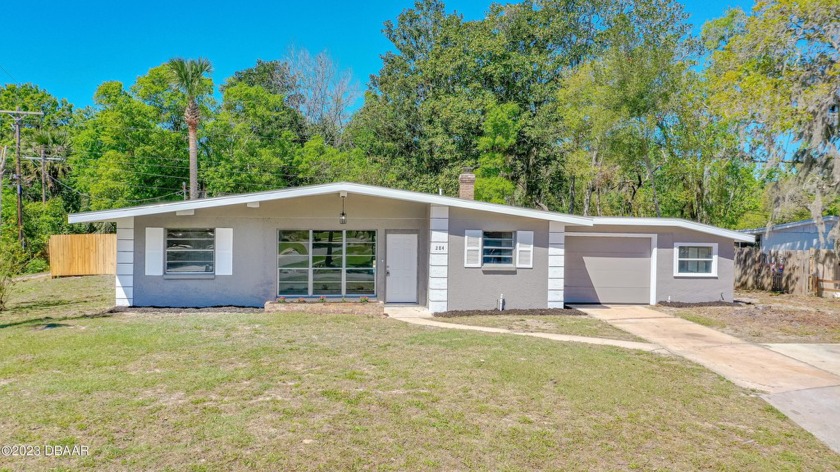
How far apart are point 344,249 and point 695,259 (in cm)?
967

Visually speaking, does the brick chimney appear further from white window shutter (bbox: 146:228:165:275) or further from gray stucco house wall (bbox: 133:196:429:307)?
white window shutter (bbox: 146:228:165:275)

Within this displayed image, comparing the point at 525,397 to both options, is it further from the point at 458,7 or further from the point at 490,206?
the point at 458,7

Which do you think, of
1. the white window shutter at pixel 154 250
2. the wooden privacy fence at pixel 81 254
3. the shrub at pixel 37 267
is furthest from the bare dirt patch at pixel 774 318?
the shrub at pixel 37 267

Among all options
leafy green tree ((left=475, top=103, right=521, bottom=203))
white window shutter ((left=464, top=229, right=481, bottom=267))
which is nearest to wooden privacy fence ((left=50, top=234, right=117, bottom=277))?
white window shutter ((left=464, top=229, right=481, bottom=267))

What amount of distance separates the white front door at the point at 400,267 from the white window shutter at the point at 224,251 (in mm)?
3819

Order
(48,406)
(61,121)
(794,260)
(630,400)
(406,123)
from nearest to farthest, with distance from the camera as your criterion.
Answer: (48,406) < (630,400) < (794,260) < (406,123) < (61,121)

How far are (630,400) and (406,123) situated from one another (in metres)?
26.0

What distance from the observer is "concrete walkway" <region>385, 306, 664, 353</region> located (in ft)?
29.8

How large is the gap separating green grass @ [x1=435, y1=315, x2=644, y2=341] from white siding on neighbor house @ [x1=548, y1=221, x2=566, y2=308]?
80 centimetres

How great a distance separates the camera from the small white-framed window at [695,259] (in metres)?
14.5

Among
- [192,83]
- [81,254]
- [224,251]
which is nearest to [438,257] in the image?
[224,251]

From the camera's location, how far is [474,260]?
41.5 ft

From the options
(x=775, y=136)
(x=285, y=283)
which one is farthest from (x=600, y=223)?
(x=285, y=283)

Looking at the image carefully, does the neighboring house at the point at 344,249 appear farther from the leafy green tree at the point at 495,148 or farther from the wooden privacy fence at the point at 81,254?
the leafy green tree at the point at 495,148
